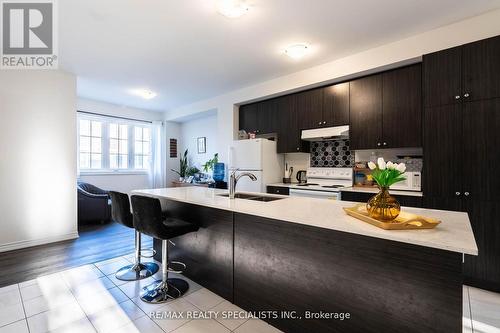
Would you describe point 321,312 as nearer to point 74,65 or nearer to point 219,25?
point 219,25

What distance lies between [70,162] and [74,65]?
151 cm

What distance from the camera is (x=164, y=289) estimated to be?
7.10ft

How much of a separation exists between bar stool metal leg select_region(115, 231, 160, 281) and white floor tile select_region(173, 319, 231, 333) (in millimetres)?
979

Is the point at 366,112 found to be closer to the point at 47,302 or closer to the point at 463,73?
the point at 463,73

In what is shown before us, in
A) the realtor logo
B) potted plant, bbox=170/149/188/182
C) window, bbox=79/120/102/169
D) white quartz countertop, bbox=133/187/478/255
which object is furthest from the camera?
potted plant, bbox=170/149/188/182

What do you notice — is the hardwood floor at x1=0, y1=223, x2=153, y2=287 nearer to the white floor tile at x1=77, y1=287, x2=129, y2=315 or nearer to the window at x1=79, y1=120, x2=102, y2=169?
the white floor tile at x1=77, y1=287, x2=129, y2=315

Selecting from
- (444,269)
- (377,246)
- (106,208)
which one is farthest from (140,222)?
(106,208)

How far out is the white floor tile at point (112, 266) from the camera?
2621mm

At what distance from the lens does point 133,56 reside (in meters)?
3.22

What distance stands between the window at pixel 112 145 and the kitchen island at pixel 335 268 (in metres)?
4.48

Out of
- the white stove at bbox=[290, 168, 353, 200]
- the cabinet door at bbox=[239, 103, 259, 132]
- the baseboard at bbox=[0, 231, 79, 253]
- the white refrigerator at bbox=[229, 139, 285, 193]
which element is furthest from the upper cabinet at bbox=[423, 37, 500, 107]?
the baseboard at bbox=[0, 231, 79, 253]

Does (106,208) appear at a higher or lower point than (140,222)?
lower

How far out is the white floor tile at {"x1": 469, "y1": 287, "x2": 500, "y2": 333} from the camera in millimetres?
1786

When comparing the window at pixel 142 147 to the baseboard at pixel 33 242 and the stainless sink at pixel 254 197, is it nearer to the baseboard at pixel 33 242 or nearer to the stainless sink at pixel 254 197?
the baseboard at pixel 33 242
